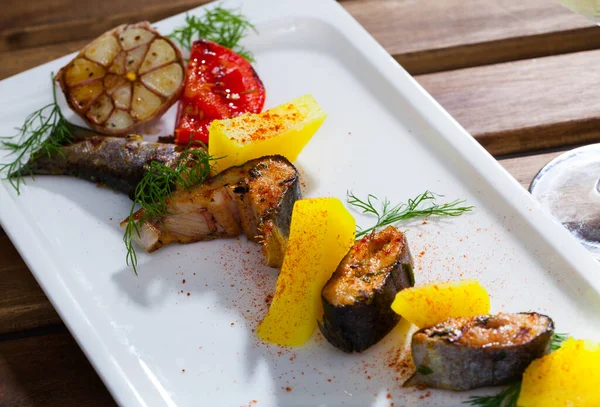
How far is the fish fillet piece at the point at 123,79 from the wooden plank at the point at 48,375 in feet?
3.81

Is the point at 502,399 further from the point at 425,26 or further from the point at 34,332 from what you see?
the point at 425,26

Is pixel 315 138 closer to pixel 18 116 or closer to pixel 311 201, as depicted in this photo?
pixel 311 201

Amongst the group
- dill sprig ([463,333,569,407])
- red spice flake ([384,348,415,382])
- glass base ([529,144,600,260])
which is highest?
dill sprig ([463,333,569,407])

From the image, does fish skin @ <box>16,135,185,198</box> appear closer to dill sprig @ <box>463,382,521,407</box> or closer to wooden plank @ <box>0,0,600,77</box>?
wooden plank @ <box>0,0,600,77</box>

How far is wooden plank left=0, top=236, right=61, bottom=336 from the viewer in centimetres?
323

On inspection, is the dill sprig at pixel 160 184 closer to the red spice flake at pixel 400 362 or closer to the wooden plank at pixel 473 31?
the red spice flake at pixel 400 362

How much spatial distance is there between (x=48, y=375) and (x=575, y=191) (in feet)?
A: 8.23

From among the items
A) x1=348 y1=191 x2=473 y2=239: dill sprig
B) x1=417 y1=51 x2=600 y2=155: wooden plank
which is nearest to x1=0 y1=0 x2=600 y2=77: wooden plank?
x1=417 y1=51 x2=600 y2=155: wooden plank

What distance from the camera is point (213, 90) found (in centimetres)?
385

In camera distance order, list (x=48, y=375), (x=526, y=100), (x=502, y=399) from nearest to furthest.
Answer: (x=502, y=399), (x=48, y=375), (x=526, y=100)

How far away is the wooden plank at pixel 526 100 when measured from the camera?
3.95m

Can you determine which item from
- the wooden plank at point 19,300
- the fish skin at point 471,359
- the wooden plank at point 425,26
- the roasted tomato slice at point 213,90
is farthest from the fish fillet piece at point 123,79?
the fish skin at point 471,359

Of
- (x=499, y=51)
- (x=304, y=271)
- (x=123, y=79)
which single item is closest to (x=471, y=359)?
(x=304, y=271)

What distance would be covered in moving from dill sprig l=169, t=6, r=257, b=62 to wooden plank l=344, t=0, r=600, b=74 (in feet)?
2.97
